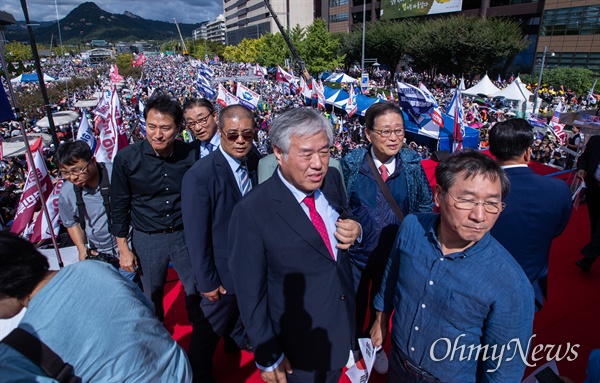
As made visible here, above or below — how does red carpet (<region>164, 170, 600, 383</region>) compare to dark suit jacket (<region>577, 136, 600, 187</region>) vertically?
below

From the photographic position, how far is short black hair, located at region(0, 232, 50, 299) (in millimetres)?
1232

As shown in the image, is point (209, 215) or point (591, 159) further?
point (591, 159)

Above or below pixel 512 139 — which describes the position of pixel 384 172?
below

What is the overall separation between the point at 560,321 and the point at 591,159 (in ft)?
6.44

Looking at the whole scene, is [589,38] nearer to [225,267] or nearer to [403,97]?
[403,97]

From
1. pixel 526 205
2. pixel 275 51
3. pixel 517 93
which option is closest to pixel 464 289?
pixel 526 205

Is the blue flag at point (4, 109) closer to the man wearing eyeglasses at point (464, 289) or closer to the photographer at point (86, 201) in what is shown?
the photographer at point (86, 201)

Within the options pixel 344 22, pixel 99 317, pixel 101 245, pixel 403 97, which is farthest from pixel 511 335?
pixel 344 22

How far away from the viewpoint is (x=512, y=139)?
213 centimetres

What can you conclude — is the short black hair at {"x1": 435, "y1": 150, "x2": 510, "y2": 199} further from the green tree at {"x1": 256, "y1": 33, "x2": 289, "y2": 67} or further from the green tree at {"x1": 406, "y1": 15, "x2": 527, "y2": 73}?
the green tree at {"x1": 256, "y1": 33, "x2": 289, "y2": 67}

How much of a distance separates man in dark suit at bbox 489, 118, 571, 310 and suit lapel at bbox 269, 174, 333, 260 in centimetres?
128

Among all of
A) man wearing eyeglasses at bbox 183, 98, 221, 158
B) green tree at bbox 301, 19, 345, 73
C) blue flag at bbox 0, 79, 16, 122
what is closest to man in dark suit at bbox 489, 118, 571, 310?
man wearing eyeglasses at bbox 183, 98, 221, 158

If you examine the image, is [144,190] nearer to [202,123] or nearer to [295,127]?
[202,123]

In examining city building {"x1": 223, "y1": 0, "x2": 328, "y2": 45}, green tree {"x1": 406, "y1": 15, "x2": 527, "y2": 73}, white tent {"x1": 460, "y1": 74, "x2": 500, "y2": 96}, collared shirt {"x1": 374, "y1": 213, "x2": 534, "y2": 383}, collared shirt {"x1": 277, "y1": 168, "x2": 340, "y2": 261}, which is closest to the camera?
collared shirt {"x1": 374, "y1": 213, "x2": 534, "y2": 383}
